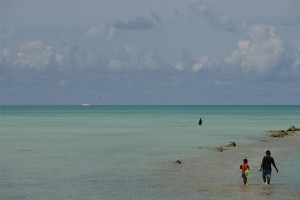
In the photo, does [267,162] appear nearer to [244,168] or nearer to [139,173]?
[244,168]

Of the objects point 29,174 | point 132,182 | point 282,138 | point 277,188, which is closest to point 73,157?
point 29,174

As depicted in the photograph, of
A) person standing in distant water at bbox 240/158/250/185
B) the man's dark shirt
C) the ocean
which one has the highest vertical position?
the man's dark shirt

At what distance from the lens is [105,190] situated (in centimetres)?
3216

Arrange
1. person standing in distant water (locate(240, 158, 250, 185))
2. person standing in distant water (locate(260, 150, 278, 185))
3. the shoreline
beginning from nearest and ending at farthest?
the shoreline, person standing in distant water (locate(260, 150, 278, 185)), person standing in distant water (locate(240, 158, 250, 185))

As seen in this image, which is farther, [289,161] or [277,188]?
[289,161]

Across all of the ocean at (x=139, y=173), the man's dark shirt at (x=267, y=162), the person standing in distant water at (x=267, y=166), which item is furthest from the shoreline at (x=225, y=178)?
the man's dark shirt at (x=267, y=162)

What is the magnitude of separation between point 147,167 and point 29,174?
30.2ft

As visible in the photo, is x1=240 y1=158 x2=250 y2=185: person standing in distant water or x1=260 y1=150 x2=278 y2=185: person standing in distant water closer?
x1=260 y1=150 x2=278 y2=185: person standing in distant water

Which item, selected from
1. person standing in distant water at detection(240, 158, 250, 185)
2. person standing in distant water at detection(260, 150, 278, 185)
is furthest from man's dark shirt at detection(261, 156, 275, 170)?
person standing in distant water at detection(240, 158, 250, 185)

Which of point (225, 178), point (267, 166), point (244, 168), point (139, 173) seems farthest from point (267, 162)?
point (139, 173)

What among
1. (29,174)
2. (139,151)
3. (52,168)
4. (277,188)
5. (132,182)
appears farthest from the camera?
(139,151)

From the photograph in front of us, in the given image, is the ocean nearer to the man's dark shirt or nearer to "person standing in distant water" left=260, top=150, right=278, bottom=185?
"person standing in distant water" left=260, top=150, right=278, bottom=185

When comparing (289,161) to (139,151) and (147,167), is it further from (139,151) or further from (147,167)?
(139,151)

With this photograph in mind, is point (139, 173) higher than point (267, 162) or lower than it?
lower
